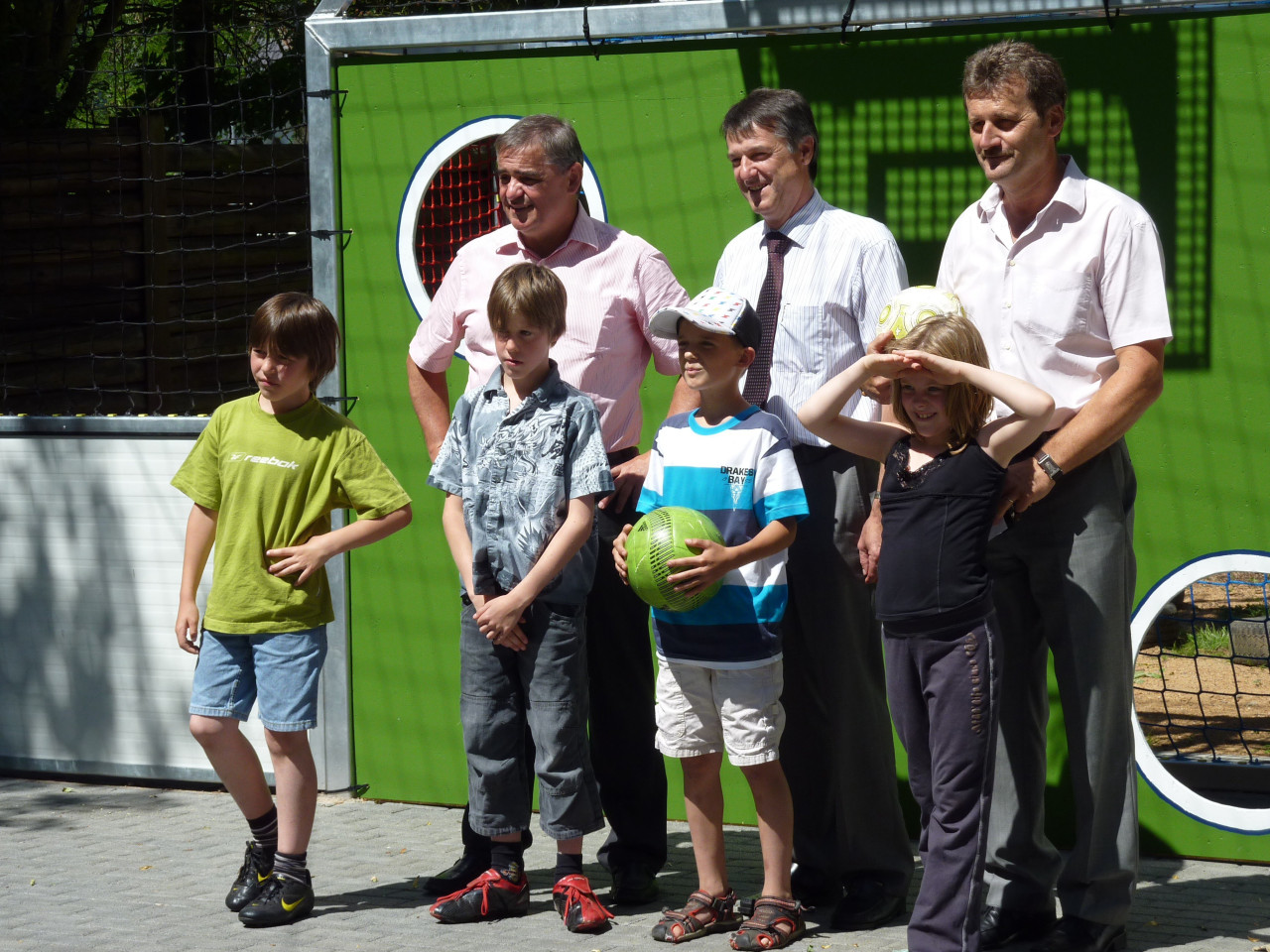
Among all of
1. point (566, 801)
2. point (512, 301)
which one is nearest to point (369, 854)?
point (566, 801)

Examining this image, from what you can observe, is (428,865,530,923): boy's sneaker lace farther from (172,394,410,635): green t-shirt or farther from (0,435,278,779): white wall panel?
(0,435,278,779): white wall panel

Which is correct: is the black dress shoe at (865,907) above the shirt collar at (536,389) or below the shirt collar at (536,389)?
below

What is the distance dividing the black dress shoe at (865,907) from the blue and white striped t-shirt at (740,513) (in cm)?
75

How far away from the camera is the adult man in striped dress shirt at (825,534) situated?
13.3 feet

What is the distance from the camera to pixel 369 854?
192 inches

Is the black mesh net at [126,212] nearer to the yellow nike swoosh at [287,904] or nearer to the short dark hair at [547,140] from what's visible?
the short dark hair at [547,140]

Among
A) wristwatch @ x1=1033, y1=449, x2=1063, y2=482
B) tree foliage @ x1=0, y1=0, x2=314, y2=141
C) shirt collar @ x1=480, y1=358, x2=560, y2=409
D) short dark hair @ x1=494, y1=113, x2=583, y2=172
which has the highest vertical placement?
tree foliage @ x1=0, y1=0, x2=314, y2=141

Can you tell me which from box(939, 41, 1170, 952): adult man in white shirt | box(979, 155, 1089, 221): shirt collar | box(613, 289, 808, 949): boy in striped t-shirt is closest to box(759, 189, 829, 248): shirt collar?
box(613, 289, 808, 949): boy in striped t-shirt

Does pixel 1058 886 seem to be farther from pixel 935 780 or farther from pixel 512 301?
pixel 512 301

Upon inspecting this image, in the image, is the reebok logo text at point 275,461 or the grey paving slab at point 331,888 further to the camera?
the reebok logo text at point 275,461

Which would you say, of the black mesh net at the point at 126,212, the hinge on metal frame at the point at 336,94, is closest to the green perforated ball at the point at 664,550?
the hinge on metal frame at the point at 336,94

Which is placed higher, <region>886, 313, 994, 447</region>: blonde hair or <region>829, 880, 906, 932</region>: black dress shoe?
<region>886, 313, 994, 447</region>: blonde hair

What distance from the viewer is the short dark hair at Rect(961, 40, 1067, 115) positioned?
12.0 ft

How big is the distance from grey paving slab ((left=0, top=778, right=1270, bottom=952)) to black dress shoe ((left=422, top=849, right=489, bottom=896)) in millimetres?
48
